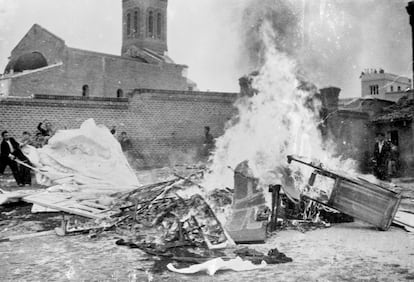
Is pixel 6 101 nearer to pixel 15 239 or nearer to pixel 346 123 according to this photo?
pixel 15 239

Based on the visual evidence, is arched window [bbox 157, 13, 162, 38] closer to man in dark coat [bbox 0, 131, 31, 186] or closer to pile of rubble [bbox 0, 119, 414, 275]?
man in dark coat [bbox 0, 131, 31, 186]

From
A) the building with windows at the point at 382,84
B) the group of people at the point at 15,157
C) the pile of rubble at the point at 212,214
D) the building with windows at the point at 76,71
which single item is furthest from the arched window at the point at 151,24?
the pile of rubble at the point at 212,214

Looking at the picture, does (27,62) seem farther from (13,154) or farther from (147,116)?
(13,154)

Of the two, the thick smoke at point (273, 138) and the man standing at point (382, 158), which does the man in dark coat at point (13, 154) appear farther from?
the man standing at point (382, 158)

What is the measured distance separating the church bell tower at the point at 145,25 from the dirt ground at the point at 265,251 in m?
40.3

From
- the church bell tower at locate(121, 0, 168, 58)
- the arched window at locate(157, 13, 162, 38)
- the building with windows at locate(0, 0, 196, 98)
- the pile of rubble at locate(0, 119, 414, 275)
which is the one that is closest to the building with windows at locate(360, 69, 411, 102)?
the building with windows at locate(0, 0, 196, 98)

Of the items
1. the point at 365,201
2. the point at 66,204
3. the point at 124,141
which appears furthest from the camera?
the point at 124,141

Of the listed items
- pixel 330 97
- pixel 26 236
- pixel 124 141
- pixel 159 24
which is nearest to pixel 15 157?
pixel 26 236

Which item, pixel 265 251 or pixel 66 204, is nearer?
pixel 265 251

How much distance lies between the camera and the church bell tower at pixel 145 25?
45656mm

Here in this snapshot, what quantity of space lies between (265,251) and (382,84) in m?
41.1

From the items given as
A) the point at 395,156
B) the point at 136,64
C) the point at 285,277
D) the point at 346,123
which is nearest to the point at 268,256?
the point at 285,277

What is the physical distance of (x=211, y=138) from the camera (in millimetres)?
21078

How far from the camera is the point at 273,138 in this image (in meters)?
8.88
